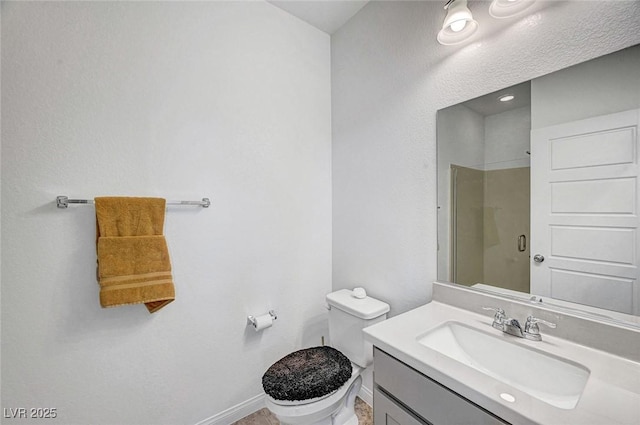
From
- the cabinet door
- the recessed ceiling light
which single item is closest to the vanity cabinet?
the cabinet door

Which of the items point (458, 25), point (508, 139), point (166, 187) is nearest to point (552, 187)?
point (508, 139)

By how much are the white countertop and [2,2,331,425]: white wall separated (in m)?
0.96

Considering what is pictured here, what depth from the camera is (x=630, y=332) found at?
802mm

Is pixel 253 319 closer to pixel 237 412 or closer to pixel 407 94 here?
pixel 237 412

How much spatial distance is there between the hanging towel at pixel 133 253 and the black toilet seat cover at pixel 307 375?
65 cm

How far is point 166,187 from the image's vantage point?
1.35m

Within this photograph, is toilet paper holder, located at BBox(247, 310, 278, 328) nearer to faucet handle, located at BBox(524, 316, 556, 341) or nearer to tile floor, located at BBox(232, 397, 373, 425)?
tile floor, located at BBox(232, 397, 373, 425)

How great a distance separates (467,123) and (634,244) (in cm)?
74

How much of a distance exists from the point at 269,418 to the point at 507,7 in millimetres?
2416

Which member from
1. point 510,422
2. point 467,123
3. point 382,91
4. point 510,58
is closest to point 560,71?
point 510,58

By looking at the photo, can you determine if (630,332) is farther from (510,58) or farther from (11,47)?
(11,47)

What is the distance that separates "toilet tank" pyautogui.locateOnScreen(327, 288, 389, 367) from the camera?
4.73ft

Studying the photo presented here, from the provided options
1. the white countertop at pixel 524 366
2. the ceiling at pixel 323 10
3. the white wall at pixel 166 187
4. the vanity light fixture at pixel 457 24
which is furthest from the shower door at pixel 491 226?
the ceiling at pixel 323 10

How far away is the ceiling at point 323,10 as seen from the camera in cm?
166
